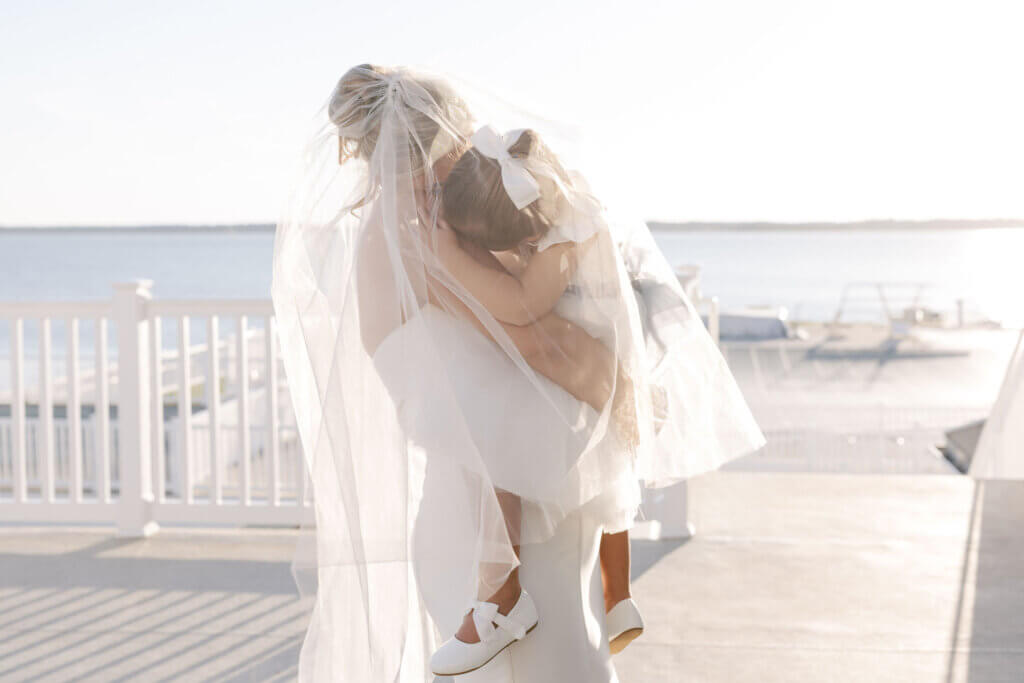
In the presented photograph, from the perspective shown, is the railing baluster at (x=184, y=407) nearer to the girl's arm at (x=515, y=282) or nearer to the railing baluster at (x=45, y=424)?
the railing baluster at (x=45, y=424)

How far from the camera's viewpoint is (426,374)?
64.3 inches

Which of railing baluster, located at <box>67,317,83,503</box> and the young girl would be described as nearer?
the young girl

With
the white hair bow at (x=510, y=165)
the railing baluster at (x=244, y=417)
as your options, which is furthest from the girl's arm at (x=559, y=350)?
the railing baluster at (x=244, y=417)

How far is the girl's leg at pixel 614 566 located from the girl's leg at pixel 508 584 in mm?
270

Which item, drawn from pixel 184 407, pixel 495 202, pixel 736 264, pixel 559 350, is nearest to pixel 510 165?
pixel 495 202

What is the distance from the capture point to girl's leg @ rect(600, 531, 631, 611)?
6.15 ft

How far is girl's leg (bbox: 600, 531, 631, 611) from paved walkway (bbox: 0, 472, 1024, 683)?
1.14m

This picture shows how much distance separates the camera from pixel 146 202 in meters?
48.4

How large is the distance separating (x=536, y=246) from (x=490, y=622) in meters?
0.60

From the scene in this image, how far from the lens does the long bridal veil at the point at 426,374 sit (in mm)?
1642

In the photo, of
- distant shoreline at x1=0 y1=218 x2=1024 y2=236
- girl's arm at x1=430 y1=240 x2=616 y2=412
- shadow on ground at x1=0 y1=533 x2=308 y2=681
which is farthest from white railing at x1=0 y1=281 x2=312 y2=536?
distant shoreline at x1=0 y1=218 x2=1024 y2=236

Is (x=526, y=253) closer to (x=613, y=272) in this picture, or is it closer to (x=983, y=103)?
(x=613, y=272)

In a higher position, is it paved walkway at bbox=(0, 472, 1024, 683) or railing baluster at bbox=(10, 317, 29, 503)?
railing baluster at bbox=(10, 317, 29, 503)

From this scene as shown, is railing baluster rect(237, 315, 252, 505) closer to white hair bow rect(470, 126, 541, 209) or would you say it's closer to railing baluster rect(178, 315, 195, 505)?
railing baluster rect(178, 315, 195, 505)
